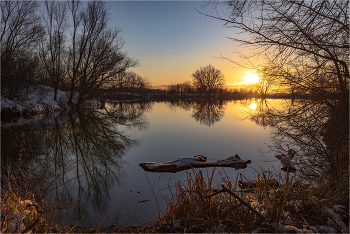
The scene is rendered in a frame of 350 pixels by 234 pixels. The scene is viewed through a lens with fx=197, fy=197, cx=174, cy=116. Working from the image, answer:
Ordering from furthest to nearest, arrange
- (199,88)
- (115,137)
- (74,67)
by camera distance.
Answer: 1. (199,88)
2. (74,67)
3. (115,137)

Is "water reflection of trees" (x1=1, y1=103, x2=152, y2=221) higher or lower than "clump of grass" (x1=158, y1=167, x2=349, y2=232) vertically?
lower

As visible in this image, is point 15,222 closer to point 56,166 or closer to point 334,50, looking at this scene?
point 56,166

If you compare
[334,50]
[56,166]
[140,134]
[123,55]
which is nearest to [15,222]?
[56,166]

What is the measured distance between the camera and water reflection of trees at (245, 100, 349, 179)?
11.6ft

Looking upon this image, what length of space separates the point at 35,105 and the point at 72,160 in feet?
49.9

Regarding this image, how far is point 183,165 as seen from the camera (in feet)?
21.6

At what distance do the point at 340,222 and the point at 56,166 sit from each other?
284 inches

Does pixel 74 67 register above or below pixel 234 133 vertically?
above

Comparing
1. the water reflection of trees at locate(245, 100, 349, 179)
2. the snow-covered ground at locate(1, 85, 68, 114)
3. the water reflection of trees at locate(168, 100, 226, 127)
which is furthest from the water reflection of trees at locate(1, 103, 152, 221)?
the water reflection of trees at locate(168, 100, 226, 127)

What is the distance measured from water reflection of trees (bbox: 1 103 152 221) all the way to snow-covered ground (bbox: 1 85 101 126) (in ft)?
19.2

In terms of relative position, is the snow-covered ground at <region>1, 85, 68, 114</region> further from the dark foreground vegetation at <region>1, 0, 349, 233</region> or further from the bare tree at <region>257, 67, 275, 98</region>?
the bare tree at <region>257, 67, 275, 98</region>

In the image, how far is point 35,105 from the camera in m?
18.9

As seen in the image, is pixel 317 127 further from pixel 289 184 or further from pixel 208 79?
pixel 208 79

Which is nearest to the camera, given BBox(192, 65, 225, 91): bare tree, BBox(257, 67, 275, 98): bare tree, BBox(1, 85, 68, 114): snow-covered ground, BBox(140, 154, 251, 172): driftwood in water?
BBox(257, 67, 275, 98): bare tree
